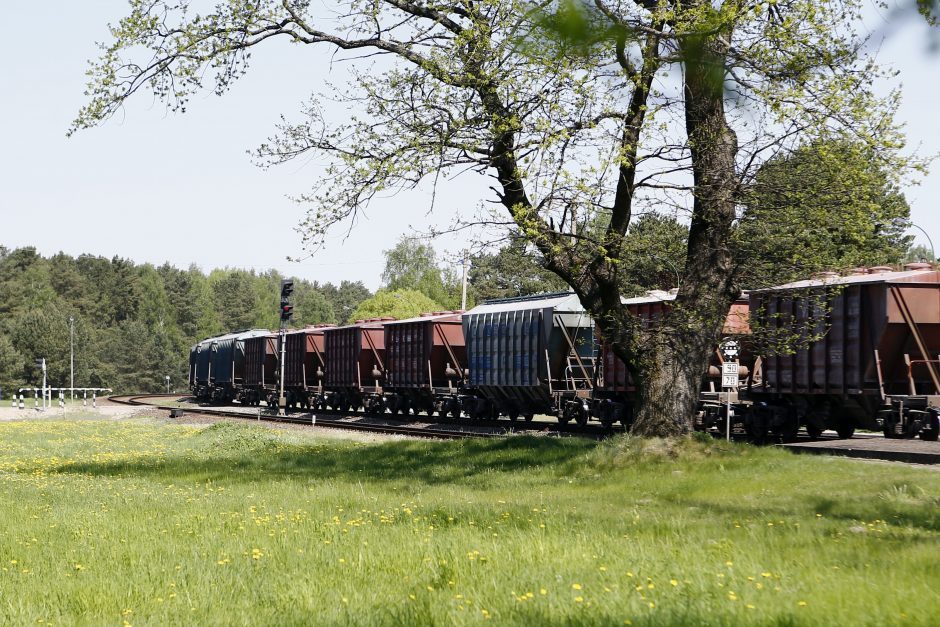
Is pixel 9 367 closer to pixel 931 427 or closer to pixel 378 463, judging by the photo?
pixel 378 463

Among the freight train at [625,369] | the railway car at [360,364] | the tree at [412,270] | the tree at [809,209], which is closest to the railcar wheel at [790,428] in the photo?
the freight train at [625,369]

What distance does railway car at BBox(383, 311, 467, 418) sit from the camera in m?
42.2

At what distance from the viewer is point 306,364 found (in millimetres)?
56406

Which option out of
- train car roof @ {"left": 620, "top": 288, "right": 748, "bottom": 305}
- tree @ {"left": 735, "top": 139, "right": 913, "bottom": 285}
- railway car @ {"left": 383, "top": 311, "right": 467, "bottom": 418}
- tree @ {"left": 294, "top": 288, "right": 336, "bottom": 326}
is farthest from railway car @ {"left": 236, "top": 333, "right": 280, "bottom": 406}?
tree @ {"left": 294, "top": 288, "right": 336, "bottom": 326}

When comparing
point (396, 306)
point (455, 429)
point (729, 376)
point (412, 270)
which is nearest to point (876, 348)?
point (729, 376)

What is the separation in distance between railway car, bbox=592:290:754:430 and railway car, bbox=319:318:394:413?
17000mm

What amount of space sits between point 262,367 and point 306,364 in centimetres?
691

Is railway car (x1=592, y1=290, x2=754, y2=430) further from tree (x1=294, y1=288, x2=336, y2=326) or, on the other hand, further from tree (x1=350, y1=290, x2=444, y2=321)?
tree (x1=294, y1=288, x2=336, y2=326)

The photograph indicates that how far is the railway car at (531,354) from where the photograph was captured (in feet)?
110

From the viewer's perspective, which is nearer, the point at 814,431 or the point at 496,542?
the point at 496,542

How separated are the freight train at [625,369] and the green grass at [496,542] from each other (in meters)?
4.28

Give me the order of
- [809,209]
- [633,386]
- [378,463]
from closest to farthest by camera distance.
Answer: [809,209] < [378,463] < [633,386]

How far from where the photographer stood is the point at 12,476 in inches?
782

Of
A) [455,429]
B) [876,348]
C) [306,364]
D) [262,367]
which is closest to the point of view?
[876,348]
